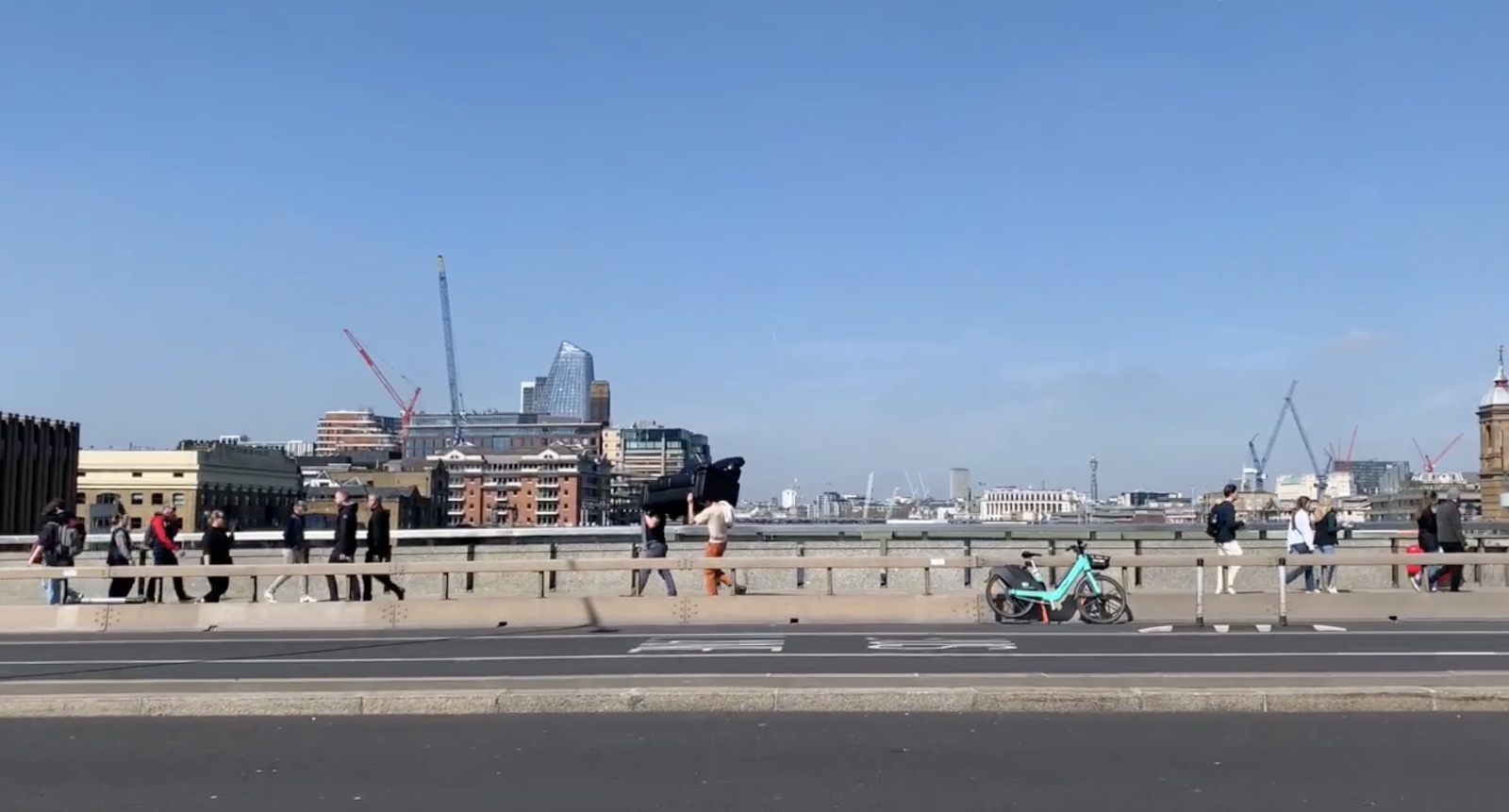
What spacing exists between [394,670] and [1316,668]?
30.2ft

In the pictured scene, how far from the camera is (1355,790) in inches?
321

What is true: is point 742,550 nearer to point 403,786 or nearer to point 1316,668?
point 1316,668

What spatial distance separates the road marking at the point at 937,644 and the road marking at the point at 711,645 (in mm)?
1169

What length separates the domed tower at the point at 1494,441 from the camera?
4742 inches

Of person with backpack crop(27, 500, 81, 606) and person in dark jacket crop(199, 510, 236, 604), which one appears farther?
person in dark jacket crop(199, 510, 236, 604)

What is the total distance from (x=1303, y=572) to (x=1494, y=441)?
389 feet

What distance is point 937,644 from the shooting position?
52.4ft

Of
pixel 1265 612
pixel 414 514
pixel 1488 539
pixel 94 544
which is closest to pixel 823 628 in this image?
pixel 1265 612

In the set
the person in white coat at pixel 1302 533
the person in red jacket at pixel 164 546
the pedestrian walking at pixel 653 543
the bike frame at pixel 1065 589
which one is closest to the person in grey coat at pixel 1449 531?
the person in white coat at pixel 1302 533

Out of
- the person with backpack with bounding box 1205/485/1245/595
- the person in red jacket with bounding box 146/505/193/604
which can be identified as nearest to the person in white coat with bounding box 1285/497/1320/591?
the person with backpack with bounding box 1205/485/1245/595

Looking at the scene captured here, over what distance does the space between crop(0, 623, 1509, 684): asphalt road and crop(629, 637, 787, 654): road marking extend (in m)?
0.02

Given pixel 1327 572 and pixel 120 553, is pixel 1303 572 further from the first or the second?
pixel 120 553

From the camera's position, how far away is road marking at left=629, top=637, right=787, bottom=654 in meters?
15.7

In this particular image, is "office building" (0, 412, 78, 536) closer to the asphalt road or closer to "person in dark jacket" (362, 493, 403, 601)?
"person in dark jacket" (362, 493, 403, 601)
